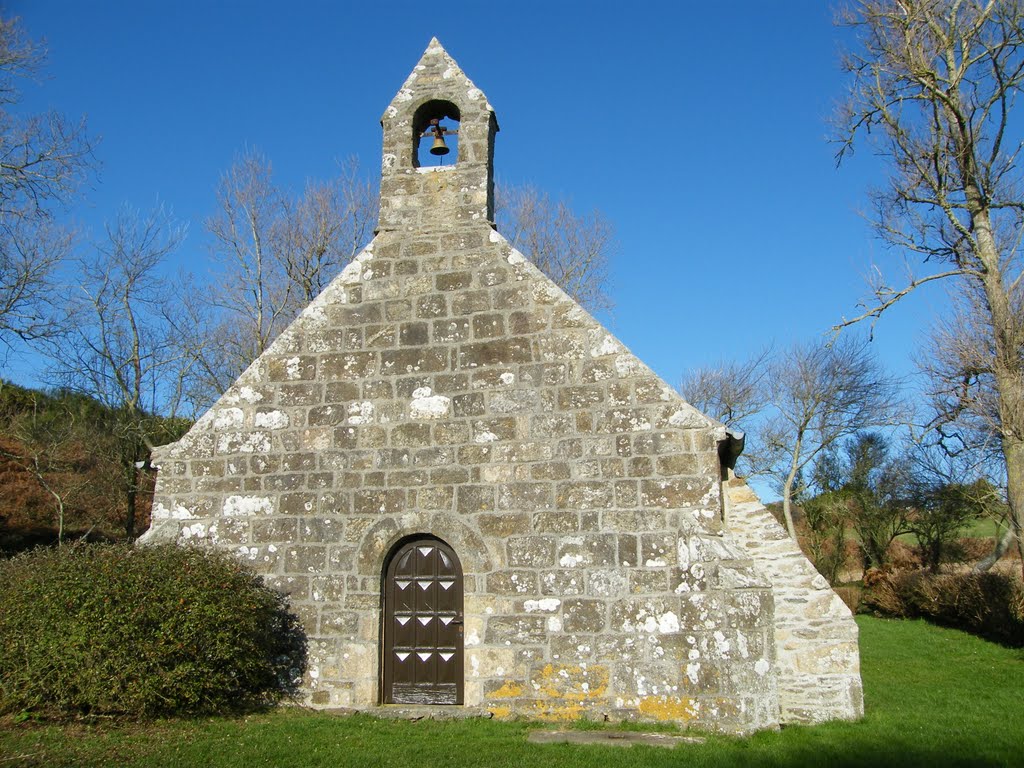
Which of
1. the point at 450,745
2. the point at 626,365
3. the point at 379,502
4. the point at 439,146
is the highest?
the point at 439,146

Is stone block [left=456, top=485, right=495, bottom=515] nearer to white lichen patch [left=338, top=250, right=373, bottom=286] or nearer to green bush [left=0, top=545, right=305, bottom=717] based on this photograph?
green bush [left=0, top=545, right=305, bottom=717]

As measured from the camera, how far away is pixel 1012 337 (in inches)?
617

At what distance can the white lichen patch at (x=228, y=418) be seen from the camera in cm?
930

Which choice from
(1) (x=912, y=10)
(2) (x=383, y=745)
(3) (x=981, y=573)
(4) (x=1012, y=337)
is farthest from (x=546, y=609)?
(1) (x=912, y=10)

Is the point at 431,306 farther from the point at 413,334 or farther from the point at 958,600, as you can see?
the point at 958,600

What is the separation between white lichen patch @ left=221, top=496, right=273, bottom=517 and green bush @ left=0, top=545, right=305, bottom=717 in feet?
2.96

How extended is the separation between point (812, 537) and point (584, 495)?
25.0 m

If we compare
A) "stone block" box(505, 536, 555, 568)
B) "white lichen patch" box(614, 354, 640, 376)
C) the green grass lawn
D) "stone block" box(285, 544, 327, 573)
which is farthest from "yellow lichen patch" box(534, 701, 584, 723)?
"white lichen patch" box(614, 354, 640, 376)

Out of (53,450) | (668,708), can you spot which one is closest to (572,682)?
(668,708)

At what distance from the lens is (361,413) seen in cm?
907

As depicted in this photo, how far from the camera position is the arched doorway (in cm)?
841

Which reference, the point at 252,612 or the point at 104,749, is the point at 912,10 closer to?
the point at 252,612

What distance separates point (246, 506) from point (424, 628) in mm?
2462

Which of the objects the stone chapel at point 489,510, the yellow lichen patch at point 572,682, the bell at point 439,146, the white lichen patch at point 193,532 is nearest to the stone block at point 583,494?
the stone chapel at point 489,510
